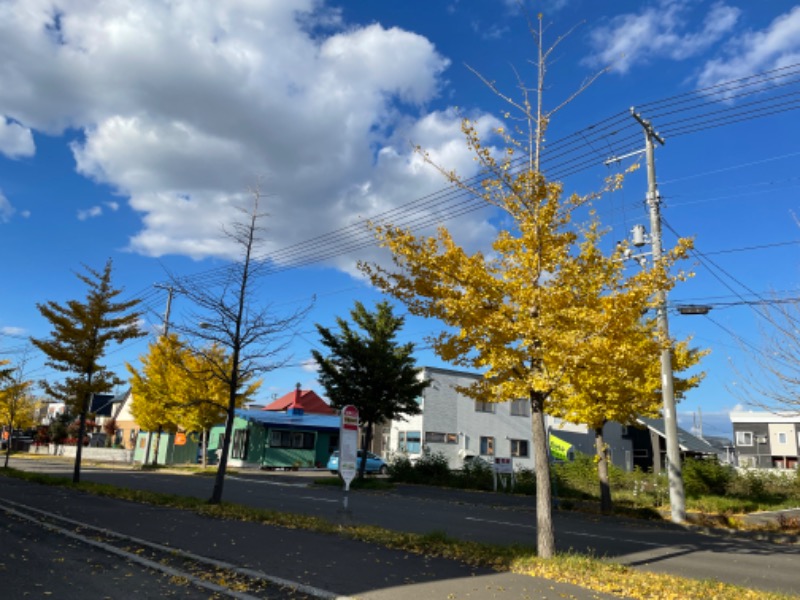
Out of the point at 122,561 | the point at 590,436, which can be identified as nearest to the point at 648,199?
the point at 122,561

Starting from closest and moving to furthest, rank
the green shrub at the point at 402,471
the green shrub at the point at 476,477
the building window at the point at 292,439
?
the green shrub at the point at 476,477 → the green shrub at the point at 402,471 → the building window at the point at 292,439

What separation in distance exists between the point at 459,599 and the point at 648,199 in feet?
48.8

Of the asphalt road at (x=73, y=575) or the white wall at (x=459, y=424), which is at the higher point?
the white wall at (x=459, y=424)

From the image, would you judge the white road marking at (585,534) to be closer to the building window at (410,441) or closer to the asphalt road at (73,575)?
the asphalt road at (73,575)

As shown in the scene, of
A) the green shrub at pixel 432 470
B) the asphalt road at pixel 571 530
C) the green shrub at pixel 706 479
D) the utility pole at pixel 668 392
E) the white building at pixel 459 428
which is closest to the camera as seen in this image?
the asphalt road at pixel 571 530

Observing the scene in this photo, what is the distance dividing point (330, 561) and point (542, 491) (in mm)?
3254

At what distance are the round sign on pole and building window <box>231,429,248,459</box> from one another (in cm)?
2925

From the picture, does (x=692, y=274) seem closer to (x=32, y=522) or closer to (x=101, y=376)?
(x=32, y=522)

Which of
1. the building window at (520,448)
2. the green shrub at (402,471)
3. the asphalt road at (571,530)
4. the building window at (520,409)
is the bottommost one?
the asphalt road at (571,530)

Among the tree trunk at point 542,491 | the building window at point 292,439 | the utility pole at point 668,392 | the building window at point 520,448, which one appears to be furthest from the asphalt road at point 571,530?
the building window at point 520,448

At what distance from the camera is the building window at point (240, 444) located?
1585 inches

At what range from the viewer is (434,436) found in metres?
37.8

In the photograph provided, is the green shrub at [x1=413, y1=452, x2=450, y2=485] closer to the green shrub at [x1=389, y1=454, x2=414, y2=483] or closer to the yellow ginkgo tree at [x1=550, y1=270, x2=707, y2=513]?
the green shrub at [x1=389, y1=454, x2=414, y2=483]

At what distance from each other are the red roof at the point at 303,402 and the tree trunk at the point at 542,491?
145ft
